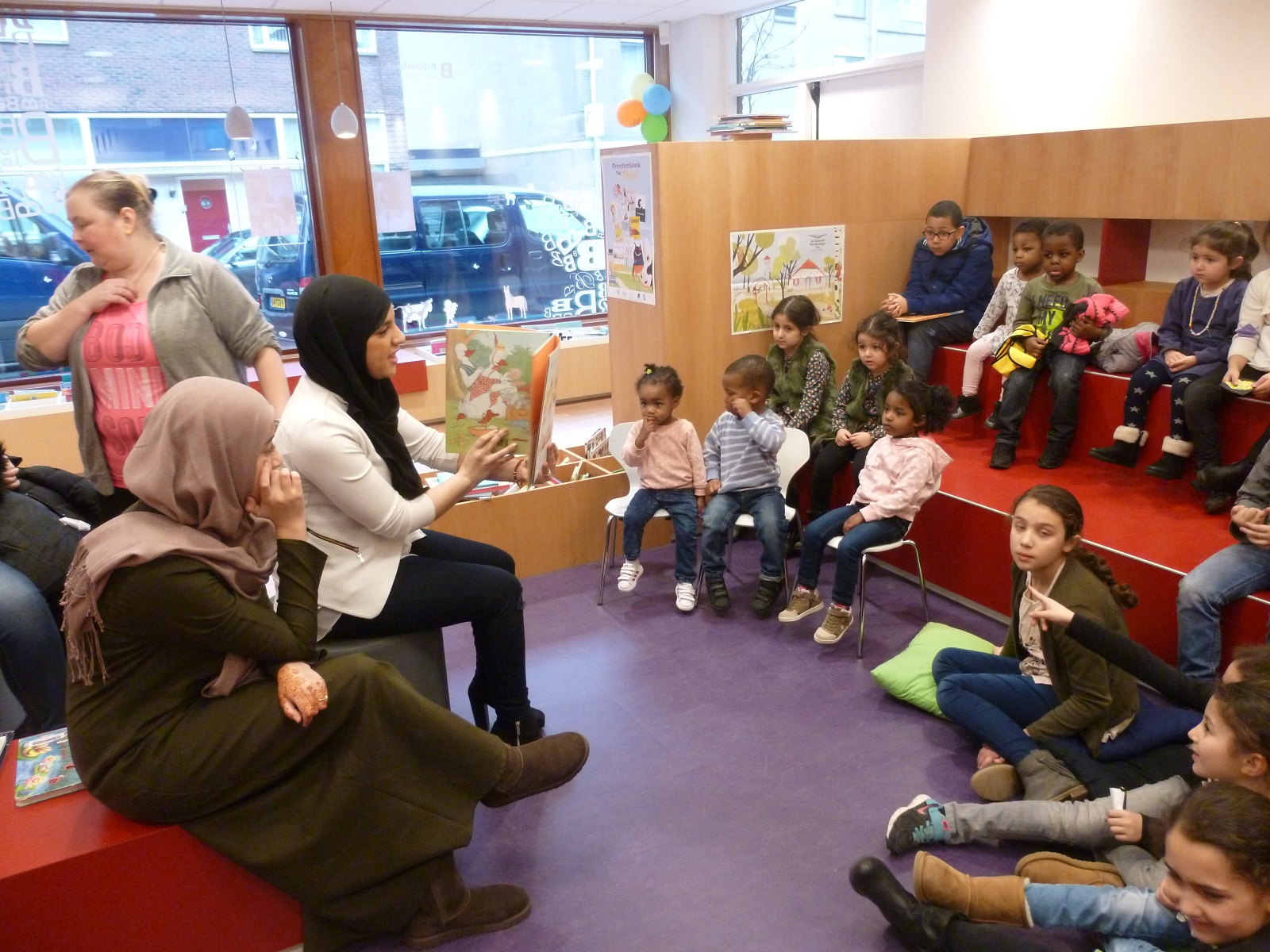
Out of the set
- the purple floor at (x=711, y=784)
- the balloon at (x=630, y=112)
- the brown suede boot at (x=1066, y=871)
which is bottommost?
the purple floor at (x=711, y=784)

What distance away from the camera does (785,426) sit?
14.3ft

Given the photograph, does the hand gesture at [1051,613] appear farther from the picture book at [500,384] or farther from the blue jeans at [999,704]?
the picture book at [500,384]

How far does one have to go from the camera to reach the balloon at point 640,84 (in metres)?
7.84

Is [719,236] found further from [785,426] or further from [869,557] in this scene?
[869,557]

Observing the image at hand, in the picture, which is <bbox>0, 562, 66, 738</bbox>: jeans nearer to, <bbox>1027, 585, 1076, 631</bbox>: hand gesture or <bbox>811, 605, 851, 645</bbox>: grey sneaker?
<bbox>811, 605, 851, 645</bbox>: grey sneaker

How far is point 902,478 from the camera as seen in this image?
3625mm

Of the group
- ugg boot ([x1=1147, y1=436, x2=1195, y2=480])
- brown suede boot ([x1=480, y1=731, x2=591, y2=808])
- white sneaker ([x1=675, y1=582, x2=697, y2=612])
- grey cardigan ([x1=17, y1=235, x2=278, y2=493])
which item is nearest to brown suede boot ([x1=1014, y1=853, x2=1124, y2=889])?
brown suede boot ([x1=480, y1=731, x2=591, y2=808])

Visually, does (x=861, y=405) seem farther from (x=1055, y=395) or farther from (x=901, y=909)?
(x=901, y=909)

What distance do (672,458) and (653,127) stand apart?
193 inches

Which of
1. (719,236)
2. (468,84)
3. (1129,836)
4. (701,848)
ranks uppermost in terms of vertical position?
(468,84)

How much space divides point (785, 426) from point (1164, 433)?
1566 mm

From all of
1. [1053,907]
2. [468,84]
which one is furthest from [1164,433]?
[468,84]

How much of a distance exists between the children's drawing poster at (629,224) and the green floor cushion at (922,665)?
77.3 inches

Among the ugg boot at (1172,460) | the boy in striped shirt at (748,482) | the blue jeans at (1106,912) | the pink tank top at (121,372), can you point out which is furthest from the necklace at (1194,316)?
the pink tank top at (121,372)
